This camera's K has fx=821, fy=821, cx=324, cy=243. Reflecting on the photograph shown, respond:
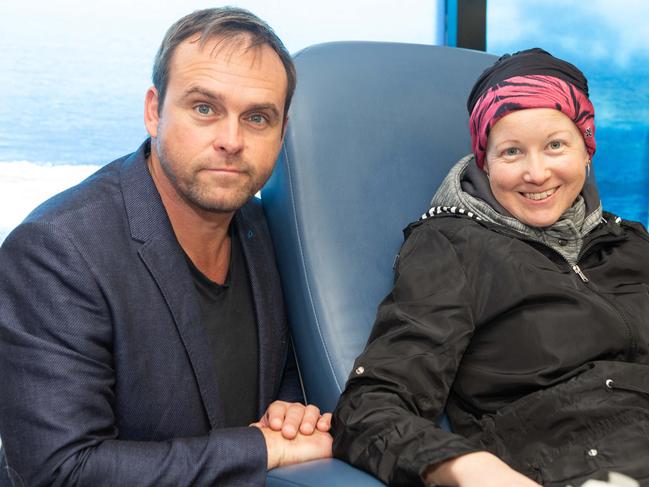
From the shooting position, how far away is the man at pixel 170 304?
1.18 m

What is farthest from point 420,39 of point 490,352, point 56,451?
point 56,451

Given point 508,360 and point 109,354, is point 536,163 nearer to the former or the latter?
point 508,360

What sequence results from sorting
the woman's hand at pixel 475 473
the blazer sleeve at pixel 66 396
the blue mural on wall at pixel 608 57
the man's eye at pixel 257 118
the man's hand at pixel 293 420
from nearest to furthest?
the woman's hand at pixel 475 473
the blazer sleeve at pixel 66 396
the man's hand at pixel 293 420
the man's eye at pixel 257 118
the blue mural on wall at pixel 608 57

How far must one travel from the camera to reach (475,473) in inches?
41.8

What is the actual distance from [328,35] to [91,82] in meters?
0.66

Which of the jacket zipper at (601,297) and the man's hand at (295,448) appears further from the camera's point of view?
the jacket zipper at (601,297)

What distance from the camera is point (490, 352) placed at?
54.0 inches

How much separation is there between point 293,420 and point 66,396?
0.36 metres

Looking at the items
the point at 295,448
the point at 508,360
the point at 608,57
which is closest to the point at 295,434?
the point at 295,448

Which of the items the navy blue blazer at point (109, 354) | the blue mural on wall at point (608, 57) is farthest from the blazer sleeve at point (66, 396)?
the blue mural on wall at point (608, 57)

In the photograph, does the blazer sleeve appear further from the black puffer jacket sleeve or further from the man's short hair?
the man's short hair

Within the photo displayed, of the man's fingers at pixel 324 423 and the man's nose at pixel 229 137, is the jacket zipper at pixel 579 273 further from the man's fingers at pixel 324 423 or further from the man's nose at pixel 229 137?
the man's nose at pixel 229 137

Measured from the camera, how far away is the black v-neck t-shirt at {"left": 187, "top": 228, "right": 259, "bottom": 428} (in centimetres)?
143

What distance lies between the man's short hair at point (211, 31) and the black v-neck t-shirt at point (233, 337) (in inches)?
13.0
